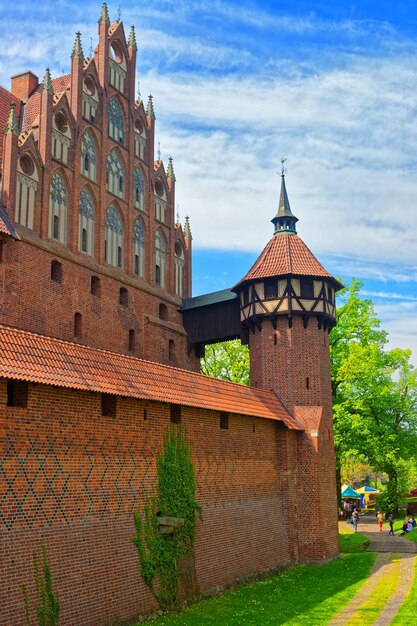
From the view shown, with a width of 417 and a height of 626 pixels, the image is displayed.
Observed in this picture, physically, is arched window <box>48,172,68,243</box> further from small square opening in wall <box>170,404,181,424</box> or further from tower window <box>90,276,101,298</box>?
small square opening in wall <box>170,404,181,424</box>

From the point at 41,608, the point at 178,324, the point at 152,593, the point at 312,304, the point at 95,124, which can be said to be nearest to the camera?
the point at 41,608

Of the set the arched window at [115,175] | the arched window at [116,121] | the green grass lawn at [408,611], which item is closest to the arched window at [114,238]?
the arched window at [115,175]

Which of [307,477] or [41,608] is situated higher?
[307,477]

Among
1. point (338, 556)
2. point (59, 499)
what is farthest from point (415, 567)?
point (59, 499)

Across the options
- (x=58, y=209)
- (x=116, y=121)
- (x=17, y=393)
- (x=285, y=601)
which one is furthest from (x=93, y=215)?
(x=285, y=601)

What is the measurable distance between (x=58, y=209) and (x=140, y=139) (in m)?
5.28

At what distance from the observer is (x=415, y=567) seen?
18.4 meters

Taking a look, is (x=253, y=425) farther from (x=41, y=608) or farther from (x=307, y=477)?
(x=41, y=608)

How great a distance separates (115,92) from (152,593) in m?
14.5

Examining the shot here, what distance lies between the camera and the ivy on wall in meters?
12.9

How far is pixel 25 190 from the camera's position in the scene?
54.8ft

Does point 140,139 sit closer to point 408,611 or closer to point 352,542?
point 352,542

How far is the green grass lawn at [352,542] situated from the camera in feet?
73.8

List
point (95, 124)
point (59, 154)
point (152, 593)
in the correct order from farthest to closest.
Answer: point (95, 124)
point (59, 154)
point (152, 593)
